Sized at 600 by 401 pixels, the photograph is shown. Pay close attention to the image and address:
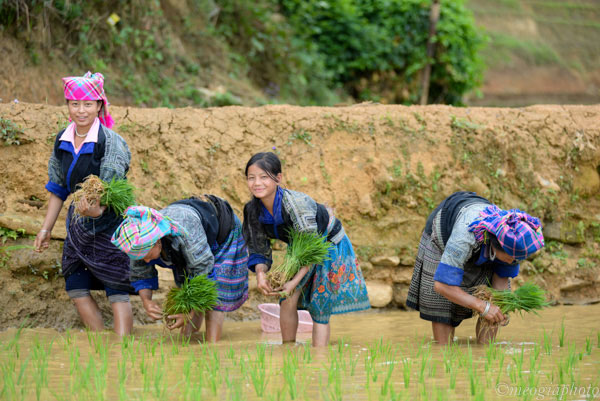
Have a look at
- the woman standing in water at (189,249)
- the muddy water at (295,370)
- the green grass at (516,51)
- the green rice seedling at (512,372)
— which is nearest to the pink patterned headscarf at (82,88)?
the woman standing in water at (189,249)

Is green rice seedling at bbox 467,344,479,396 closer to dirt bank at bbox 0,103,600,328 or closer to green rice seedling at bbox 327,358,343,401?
green rice seedling at bbox 327,358,343,401

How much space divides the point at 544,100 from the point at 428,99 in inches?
273

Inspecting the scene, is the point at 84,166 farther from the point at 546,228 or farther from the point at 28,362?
the point at 546,228

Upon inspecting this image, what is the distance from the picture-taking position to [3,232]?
514 centimetres

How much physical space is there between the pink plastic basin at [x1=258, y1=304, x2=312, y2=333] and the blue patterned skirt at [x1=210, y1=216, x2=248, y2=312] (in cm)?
70

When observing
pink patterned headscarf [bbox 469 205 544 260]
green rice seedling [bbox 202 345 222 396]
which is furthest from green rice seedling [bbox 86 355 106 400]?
pink patterned headscarf [bbox 469 205 544 260]

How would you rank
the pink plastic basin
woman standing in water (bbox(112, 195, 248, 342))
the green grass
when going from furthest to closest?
the green grass < the pink plastic basin < woman standing in water (bbox(112, 195, 248, 342))

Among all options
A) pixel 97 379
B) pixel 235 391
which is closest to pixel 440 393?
pixel 235 391

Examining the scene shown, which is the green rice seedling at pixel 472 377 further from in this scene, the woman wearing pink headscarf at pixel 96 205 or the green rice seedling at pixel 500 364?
the woman wearing pink headscarf at pixel 96 205

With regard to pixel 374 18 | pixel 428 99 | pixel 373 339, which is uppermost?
pixel 374 18

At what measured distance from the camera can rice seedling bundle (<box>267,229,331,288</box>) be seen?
4160 millimetres

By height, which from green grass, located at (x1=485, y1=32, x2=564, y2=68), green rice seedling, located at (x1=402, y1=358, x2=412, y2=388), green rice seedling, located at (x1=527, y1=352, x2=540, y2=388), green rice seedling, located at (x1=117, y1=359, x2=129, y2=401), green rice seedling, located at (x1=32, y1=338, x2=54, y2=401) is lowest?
green rice seedling, located at (x1=32, y1=338, x2=54, y2=401)

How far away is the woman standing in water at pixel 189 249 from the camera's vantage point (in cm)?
383

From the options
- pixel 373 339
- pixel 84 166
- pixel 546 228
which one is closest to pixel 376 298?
pixel 373 339
